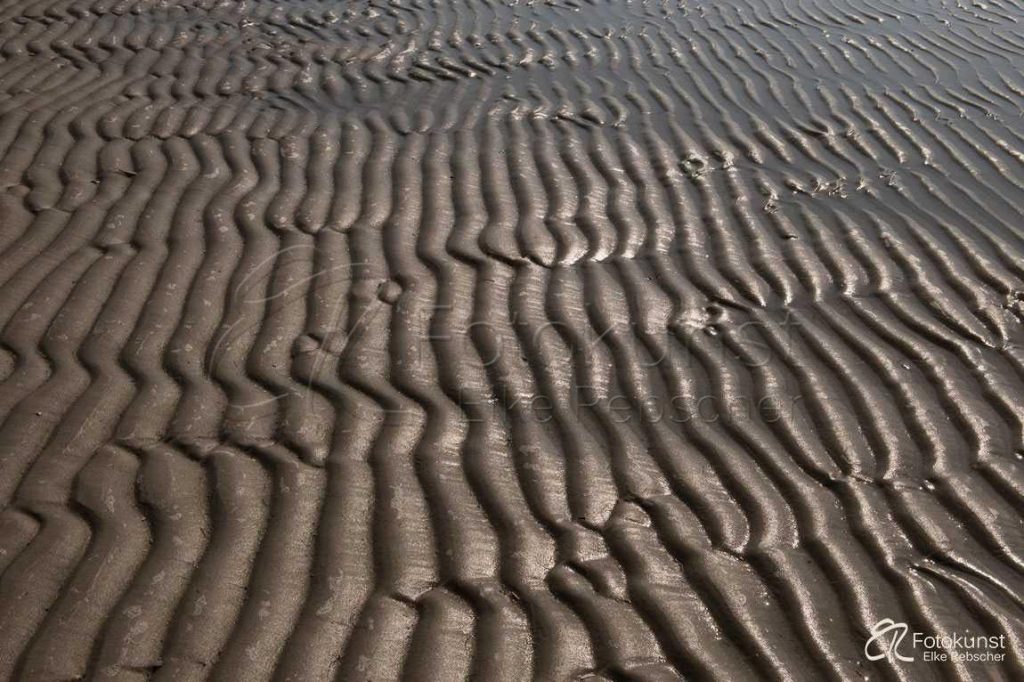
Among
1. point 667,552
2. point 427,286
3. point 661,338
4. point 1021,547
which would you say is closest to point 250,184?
point 427,286

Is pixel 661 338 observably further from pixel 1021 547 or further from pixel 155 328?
pixel 155 328

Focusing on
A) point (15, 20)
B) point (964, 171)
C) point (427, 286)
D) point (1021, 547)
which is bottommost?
point (15, 20)

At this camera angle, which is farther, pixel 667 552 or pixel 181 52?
pixel 181 52

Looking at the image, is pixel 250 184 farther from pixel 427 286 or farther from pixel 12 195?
pixel 427 286

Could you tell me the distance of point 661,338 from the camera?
3.85 metres

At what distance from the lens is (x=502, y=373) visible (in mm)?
3588

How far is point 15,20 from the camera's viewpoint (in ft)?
24.3

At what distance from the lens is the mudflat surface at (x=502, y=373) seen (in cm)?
258

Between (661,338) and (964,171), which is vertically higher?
(964,171)

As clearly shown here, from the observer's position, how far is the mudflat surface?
2.58m

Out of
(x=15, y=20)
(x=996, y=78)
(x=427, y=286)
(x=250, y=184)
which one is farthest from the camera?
(x=15, y=20)

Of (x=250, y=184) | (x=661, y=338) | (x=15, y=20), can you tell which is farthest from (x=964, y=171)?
(x=15, y=20)

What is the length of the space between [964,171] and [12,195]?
5.10 metres

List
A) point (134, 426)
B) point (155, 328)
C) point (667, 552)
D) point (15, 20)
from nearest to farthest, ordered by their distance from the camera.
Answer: point (667, 552)
point (134, 426)
point (155, 328)
point (15, 20)
